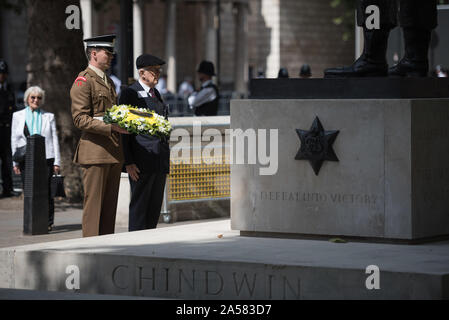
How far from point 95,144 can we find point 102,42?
3.03 ft

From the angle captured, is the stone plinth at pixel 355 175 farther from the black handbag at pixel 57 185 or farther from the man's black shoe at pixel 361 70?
the black handbag at pixel 57 185

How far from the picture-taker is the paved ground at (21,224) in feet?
41.3

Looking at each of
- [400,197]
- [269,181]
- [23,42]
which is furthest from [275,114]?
[23,42]

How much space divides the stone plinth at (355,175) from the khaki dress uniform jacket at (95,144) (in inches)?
50.1

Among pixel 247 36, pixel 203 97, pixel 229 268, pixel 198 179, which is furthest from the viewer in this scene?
pixel 247 36

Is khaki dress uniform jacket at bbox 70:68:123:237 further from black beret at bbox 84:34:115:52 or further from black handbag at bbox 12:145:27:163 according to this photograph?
black handbag at bbox 12:145:27:163

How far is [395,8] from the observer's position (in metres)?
9.69

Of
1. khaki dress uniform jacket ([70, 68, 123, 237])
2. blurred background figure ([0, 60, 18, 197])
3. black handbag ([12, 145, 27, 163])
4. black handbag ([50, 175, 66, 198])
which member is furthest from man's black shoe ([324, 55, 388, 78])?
blurred background figure ([0, 60, 18, 197])

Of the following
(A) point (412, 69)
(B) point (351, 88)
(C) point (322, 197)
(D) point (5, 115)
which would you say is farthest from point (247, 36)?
(C) point (322, 197)

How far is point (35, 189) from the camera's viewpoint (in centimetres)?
1321

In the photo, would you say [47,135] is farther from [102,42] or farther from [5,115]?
[5,115]

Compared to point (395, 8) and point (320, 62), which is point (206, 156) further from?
point (320, 62)

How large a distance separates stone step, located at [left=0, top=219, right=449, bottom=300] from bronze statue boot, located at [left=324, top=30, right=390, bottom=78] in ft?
4.87

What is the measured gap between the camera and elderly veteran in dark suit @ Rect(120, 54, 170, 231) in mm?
10609
